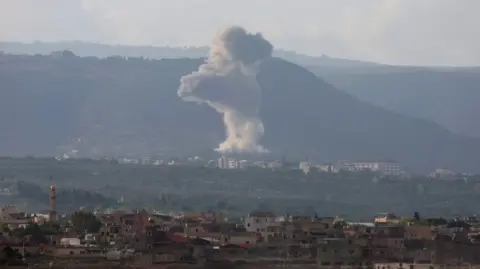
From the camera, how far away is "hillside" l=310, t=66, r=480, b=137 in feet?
608

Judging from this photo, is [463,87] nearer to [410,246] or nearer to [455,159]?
[455,159]

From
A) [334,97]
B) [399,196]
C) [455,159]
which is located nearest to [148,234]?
[399,196]

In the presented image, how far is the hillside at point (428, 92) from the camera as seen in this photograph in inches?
7293

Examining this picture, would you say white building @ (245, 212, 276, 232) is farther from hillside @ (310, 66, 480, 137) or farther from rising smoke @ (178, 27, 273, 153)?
hillside @ (310, 66, 480, 137)

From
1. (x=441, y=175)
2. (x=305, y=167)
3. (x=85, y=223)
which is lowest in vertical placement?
(x=85, y=223)

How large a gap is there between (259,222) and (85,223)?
23.5 feet

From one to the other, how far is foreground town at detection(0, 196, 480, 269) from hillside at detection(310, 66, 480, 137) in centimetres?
11038

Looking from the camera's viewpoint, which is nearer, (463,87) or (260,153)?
(260,153)

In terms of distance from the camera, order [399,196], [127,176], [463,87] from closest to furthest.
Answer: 1. [399,196]
2. [127,176]
3. [463,87]

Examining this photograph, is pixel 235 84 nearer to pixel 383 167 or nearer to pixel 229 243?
pixel 383 167

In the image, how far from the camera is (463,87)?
19025 centimetres

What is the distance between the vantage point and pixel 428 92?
193m

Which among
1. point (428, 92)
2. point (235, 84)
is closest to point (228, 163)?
point (235, 84)

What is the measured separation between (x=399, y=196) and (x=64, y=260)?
198ft
